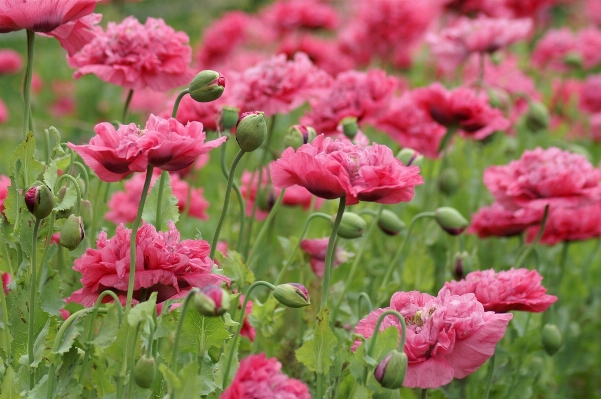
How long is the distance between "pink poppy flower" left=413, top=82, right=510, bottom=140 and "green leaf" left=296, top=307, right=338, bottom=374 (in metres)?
0.90

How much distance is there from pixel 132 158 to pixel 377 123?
1202mm

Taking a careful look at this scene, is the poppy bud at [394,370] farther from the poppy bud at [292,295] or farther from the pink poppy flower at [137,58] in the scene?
the pink poppy flower at [137,58]

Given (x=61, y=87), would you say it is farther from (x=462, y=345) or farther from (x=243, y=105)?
(x=462, y=345)

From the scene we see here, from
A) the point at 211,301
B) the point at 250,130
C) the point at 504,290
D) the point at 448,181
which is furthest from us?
the point at 448,181

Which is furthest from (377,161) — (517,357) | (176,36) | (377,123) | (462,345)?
(377,123)

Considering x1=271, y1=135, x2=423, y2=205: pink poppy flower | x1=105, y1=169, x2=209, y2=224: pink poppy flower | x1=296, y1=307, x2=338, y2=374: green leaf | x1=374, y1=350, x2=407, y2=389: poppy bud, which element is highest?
x1=271, y1=135, x2=423, y2=205: pink poppy flower

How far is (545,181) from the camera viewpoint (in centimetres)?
161

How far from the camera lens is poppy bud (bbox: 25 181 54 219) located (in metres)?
1.03

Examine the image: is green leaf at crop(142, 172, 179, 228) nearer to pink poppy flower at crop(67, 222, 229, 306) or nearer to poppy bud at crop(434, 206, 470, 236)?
pink poppy flower at crop(67, 222, 229, 306)

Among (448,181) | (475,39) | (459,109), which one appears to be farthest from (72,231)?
(475,39)

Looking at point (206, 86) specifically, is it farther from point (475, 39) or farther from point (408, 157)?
point (475, 39)

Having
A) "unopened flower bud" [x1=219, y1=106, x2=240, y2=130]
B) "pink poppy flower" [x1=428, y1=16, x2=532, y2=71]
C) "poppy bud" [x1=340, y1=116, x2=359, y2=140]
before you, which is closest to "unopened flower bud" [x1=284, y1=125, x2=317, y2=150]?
"unopened flower bud" [x1=219, y1=106, x2=240, y2=130]

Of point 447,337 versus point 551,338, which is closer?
point 447,337

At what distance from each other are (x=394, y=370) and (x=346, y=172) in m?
0.26
